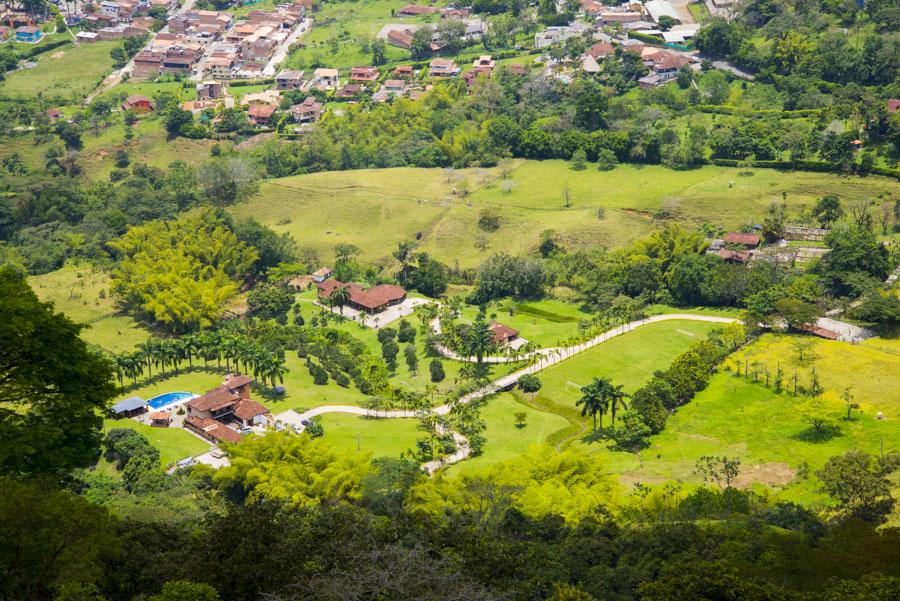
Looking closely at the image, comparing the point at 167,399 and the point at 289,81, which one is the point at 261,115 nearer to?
the point at 289,81

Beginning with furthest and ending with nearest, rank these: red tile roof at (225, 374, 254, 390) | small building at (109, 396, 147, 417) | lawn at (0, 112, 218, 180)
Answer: lawn at (0, 112, 218, 180) < red tile roof at (225, 374, 254, 390) < small building at (109, 396, 147, 417)

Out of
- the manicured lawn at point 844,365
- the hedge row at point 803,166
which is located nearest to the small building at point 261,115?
Result: the hedge row at point 803,166

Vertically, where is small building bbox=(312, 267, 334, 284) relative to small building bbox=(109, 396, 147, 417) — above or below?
below

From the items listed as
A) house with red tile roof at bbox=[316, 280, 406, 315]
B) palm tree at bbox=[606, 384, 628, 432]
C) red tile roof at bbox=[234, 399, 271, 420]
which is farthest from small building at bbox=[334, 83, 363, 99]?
palm tree at bbox=[606, 384, 628, 432]

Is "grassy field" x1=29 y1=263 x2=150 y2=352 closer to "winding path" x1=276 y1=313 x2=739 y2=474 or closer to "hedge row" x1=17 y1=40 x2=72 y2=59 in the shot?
"winding path" x1=276 y1=313 x2=739 y2=474

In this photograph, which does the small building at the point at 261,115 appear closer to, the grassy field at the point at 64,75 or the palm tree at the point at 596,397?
the grassy field at the point at 64,75

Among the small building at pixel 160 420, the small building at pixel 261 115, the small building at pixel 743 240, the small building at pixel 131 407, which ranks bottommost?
the small building at pixel 160 420

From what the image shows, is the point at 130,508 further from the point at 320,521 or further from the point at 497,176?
the point at 497,176
